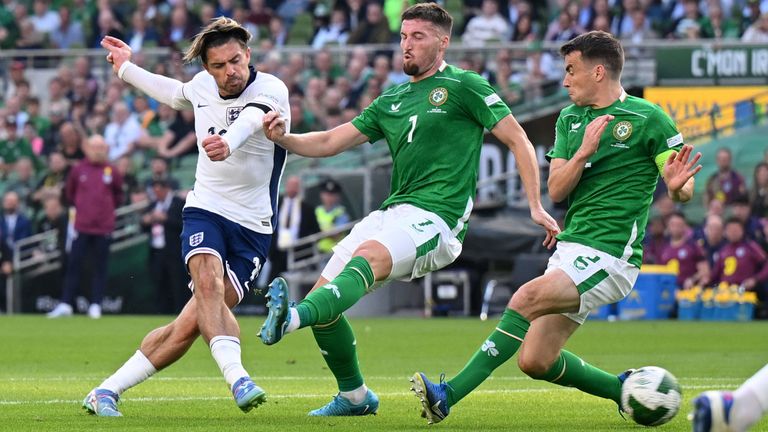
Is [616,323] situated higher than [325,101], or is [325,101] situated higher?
[325,101]

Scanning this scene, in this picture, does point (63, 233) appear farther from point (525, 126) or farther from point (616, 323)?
point (616, 323)

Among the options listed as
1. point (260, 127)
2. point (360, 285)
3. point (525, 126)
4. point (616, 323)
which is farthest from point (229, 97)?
point (525, 126)

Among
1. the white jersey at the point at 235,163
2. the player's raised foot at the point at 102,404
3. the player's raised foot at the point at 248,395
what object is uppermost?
the white jersey at the point at 235,163

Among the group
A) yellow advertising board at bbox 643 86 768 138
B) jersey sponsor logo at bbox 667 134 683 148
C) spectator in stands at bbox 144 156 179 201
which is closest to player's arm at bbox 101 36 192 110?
jersey sponsor logo at bbox 667 134 683 148

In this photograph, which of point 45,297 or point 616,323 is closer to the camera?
point 616,323

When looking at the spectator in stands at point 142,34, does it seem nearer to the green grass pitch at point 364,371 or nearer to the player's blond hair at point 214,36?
the green grass pitch at point 364,371

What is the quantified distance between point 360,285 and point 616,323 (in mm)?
12719

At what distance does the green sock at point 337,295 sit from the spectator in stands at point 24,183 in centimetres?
1896

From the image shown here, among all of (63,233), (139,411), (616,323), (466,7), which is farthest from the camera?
(466,7)

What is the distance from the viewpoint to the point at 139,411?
895cm

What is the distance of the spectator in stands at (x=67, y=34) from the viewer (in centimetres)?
3020

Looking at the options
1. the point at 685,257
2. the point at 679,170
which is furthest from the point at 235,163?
the point at 685,257

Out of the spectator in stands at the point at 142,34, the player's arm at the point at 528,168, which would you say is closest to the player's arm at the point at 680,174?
the player's arm at the point at 528,168

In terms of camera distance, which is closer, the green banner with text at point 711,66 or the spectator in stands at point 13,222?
the green banner with text at point 711,66
